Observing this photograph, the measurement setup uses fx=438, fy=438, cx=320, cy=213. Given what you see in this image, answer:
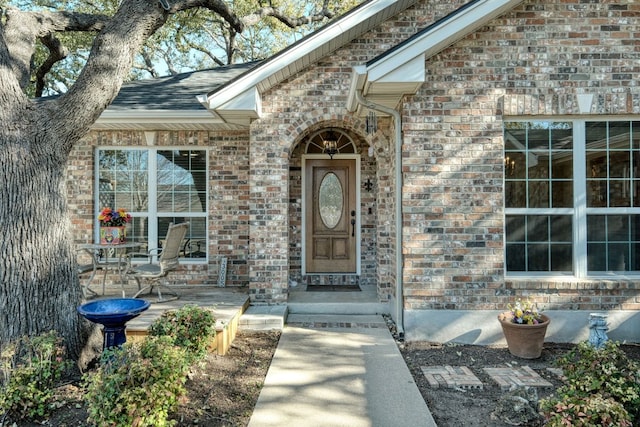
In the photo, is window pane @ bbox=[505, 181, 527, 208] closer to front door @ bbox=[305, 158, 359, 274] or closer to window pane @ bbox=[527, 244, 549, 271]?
window pane @ bbox=[527, 244, 549, 271]

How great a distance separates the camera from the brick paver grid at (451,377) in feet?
13.3

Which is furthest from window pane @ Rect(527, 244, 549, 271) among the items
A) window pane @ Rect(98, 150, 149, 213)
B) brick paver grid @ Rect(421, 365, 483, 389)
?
window pane @ Rect(98, 150, 149, 213)

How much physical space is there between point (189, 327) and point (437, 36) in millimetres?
4051

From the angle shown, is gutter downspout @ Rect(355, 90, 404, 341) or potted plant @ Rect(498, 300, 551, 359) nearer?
potted plant @ Rect(498, 300, 551, 359)

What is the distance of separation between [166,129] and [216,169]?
1.06 meters

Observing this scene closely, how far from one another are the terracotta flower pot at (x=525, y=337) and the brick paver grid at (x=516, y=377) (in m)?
0.32

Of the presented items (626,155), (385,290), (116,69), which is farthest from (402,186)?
(116,69)

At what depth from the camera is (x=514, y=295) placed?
530cm

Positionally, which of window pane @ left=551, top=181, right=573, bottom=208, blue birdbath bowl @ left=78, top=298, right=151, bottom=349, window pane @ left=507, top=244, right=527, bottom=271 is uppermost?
window pane @ left=551, top=181, right=573, bottom=208

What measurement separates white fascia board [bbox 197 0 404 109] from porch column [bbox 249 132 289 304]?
2.63ft

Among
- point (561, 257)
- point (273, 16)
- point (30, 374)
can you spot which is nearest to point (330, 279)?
point (561, 257)

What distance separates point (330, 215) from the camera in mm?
7938

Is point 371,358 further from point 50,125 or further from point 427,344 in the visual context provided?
point 50,125

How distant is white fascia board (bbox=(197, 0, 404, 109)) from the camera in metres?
5.74
